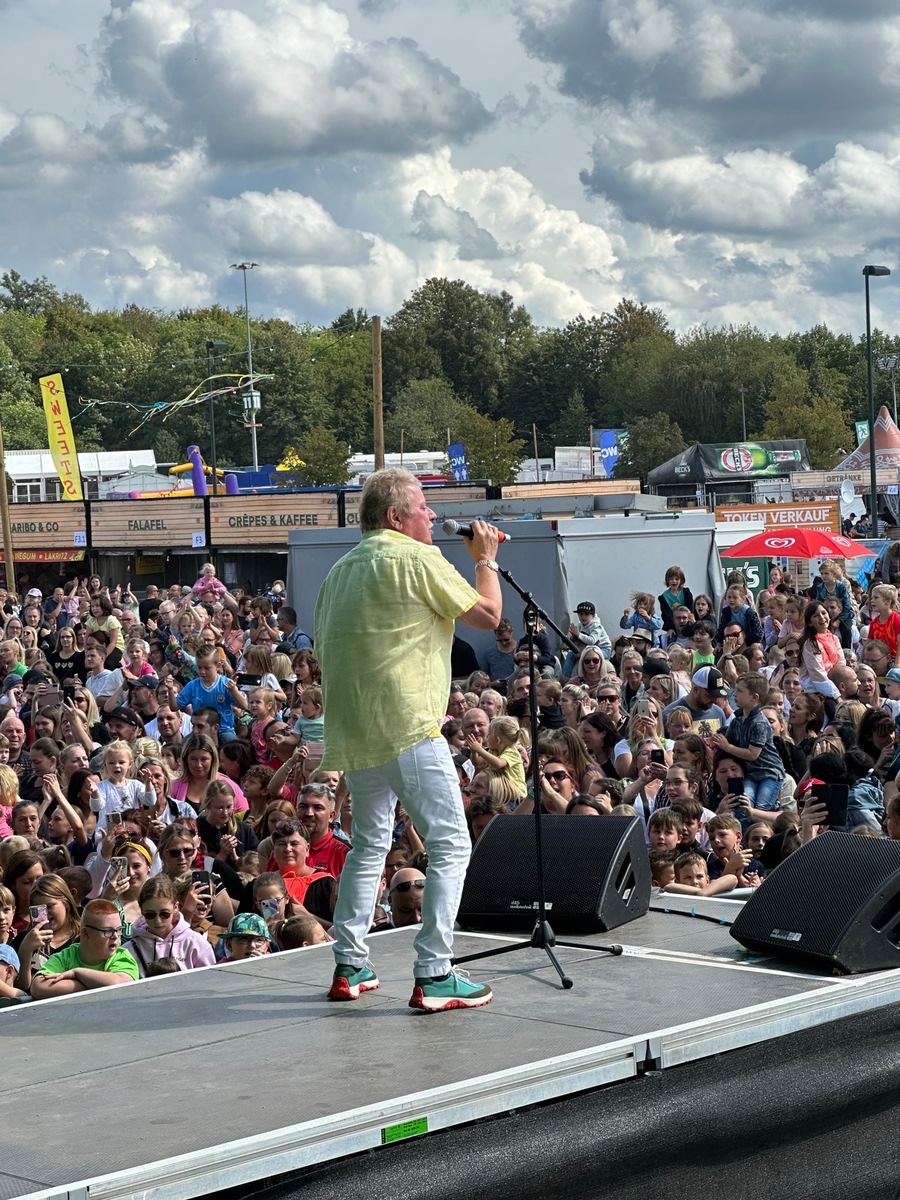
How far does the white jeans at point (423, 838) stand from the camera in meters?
4.52

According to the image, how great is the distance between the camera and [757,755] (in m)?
8.82

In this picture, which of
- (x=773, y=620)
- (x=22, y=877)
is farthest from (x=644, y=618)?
(x=22, y=877)

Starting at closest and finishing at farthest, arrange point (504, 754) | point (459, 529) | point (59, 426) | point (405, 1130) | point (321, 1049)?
point (405, 1130)
point (321, 1049)
point (459, 529)
point (504, 754)
point (59, 426)

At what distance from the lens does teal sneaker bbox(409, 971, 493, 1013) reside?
4.50m

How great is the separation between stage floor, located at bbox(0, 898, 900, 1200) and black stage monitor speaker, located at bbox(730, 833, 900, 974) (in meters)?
0.08

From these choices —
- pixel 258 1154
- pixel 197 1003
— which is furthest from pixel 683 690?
pixel 258 1154

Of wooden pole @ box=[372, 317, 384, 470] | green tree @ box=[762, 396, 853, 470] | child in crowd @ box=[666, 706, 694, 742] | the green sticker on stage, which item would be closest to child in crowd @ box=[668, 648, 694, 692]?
child in crowd @ box=[666, 706, 694, 742]

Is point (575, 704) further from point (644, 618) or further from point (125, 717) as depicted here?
point (644, 618)

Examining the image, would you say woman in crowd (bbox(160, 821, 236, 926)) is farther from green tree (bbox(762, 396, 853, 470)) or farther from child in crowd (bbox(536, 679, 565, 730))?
green tree (bbox(762, 396, 853, 470))

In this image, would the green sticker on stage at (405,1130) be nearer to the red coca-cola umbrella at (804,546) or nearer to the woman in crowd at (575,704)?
the woman in crowd at (575,704)

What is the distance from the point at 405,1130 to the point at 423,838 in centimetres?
110

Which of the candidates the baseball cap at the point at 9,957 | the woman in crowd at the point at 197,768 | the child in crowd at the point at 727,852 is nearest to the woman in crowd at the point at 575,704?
the woman in crowd at the point at 197,768

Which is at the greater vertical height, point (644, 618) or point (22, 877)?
point (644, 618)

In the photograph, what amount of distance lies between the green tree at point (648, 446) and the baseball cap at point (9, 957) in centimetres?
7038
